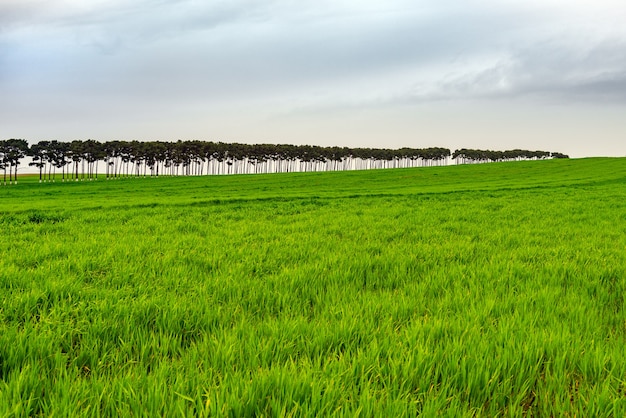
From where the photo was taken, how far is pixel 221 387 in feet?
6.49

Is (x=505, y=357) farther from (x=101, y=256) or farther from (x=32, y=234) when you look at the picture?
(x=32, y=234)

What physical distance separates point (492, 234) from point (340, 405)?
7.60 m

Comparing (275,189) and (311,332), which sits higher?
(275,189)

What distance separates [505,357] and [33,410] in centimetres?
289

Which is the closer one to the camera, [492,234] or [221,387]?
[221,387]

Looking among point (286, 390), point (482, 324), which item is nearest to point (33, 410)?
point (286, 390)

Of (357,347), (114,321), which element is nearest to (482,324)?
(357,347)

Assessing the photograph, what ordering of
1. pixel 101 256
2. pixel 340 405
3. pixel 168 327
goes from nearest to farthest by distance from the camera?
pixel 340 405 → pixel 168 327 → pixel 101 256

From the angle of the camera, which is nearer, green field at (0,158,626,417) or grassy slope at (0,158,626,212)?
green field at (0,158,626,417)

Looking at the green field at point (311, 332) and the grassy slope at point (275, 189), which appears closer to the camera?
the green field at point (311, 332)

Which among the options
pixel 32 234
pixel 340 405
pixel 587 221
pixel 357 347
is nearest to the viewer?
pixel 340 405

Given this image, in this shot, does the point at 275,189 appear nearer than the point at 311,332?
No

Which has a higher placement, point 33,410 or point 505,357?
point 505,357

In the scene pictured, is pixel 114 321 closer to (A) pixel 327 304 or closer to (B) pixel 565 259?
(A) pixel 327 304
